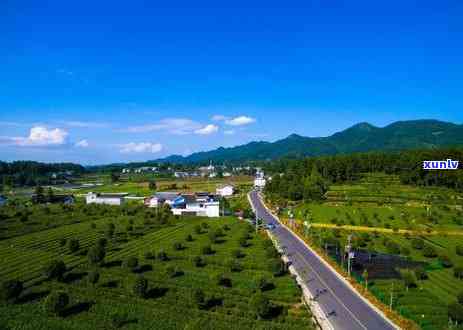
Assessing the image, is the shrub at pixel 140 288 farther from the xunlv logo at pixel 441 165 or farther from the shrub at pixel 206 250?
the xunlv logo at pixel 441 165

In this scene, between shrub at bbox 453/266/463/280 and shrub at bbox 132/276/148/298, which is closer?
shrub at bbox 132/276/148/298

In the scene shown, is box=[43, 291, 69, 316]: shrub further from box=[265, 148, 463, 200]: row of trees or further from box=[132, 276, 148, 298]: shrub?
box=[265, 148, 463, 200]: row of trees

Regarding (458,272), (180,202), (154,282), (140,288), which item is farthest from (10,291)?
(180,202)

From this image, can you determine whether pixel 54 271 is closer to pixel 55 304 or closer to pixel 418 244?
pixel 55 304

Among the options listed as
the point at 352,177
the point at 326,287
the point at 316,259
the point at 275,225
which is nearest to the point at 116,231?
the point at 275,225

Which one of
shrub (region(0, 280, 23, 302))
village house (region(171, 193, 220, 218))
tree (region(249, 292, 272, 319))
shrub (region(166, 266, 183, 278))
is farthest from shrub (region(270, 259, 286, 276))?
village house (region(171, 193, 220, 218))

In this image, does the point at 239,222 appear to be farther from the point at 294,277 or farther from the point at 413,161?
the point at 413,161

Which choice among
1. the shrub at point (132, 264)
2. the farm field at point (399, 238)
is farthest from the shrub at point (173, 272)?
the farm field at point (399, 238)

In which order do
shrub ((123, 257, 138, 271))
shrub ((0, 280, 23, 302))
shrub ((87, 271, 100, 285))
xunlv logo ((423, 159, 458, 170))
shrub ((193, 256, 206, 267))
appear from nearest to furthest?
shrub ((0, 280, 23, 302)) → shrub ((87, 271, 100, 285)) → shrub ((123, 257, 138, 271)) → shrub ((193, 256, 206, 267)) → xunlv logo ((423, 159, 458, 170))
